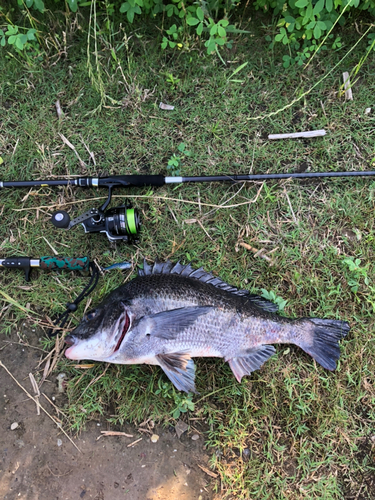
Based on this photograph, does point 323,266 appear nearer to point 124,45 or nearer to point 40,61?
point 124,45

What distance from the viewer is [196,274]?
116 inches

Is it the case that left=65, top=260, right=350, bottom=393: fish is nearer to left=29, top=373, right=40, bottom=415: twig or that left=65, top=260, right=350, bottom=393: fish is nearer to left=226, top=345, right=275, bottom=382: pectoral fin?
left=226, top=345, right=275, bottom=382: pectoral fin

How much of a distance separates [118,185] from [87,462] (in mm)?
2768

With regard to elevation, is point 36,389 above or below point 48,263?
below

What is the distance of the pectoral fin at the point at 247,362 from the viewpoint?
113 inches

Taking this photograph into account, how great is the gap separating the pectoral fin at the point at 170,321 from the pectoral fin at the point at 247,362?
633mm

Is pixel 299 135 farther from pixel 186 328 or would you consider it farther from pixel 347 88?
pixel 186 328

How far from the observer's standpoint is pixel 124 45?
3.37 m

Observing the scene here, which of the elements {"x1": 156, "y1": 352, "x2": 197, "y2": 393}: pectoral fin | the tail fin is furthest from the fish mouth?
the tail fin

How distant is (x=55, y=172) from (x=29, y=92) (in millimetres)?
975

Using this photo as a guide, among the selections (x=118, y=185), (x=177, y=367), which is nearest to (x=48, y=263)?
(x=118, y=185)

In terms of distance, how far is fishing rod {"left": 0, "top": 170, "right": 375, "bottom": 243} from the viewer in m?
2.92

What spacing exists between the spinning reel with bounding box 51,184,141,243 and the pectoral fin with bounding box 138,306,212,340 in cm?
87

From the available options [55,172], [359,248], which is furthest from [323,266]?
[55,172]
